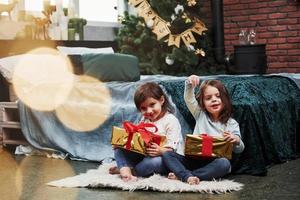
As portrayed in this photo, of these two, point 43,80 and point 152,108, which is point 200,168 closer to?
point 152,108

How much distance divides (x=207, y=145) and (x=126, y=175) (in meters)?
0.45

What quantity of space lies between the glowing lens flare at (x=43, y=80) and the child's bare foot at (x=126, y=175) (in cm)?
123

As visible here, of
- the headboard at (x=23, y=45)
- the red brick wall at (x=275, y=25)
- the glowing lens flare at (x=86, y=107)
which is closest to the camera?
the glowing lens flare at (x=86, y=107)

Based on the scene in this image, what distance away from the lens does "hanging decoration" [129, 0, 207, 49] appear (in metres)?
5.53

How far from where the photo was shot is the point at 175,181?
Answer: 256 centimetres

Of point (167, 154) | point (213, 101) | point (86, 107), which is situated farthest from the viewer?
point (86, 107)

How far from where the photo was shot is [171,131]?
2.70 m

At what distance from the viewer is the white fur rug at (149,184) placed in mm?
2434

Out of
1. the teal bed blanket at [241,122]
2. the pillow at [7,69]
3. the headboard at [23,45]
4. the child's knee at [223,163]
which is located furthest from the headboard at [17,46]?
the child's knee at [223,163]

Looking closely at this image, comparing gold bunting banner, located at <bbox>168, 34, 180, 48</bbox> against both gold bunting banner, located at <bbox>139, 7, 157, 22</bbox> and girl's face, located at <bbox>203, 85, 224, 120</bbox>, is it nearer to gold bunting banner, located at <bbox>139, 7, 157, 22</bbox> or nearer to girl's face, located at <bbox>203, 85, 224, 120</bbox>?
gold bunting banner, located at <bbox>139, 7, 157, 22</bbox>

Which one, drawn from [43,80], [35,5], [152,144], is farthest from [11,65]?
[152,144]

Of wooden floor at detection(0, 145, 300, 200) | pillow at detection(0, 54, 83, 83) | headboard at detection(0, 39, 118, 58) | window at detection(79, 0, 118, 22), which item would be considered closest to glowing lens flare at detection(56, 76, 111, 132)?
wooden floor at detection(0, 145, 300, 200)

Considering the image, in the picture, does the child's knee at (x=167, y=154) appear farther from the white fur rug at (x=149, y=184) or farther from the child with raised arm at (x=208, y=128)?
the white fur rug at (x=149, y=184)

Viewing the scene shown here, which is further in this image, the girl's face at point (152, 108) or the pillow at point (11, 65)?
the pillow at point (11, 65)
